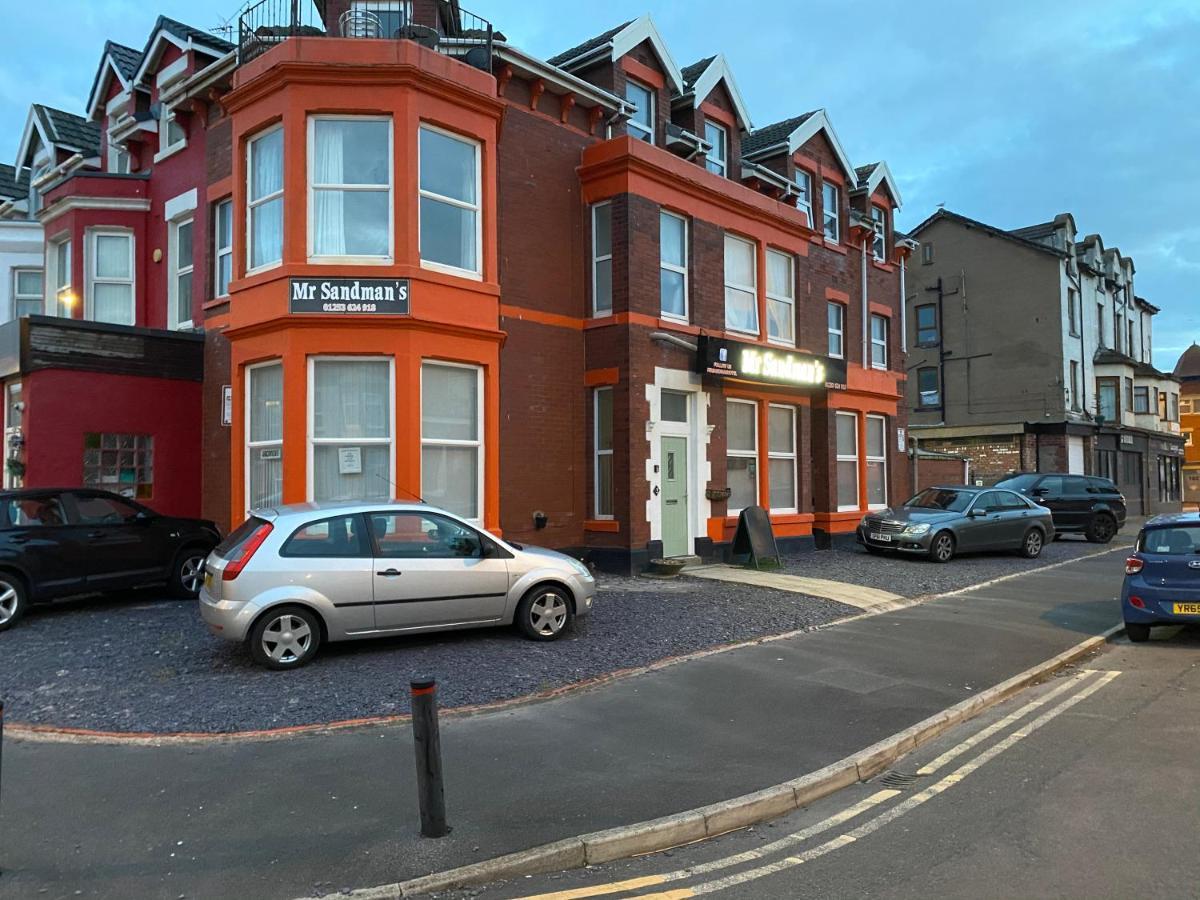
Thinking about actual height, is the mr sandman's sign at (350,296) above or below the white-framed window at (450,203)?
below

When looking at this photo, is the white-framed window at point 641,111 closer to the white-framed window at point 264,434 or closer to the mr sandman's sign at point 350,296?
the mr sandman's sign at point 350,296

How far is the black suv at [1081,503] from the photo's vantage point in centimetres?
2234

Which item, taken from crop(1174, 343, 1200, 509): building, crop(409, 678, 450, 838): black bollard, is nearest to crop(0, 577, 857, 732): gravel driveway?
crop(409, 678, 450, 838): black bollard

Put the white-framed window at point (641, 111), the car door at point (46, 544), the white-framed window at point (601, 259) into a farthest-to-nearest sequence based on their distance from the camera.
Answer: the white-framed window at point (641, 111) → the white-framed window at point (601, 259) → the car door at point (46, 544)

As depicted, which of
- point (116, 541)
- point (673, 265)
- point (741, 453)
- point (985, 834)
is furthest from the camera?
point (741, 453)

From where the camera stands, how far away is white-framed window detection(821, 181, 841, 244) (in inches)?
793

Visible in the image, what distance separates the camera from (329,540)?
7.66 m

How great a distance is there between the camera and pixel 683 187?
1466 cm

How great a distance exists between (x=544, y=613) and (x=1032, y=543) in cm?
1348

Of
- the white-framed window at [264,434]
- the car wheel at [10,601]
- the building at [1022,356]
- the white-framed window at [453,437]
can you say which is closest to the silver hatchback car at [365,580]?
the car wheel at [10,601]

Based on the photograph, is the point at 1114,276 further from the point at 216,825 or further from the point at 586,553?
the point at 216,825

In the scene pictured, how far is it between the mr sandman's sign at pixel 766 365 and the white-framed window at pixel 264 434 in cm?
703

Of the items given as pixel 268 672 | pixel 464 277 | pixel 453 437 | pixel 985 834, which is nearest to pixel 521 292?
pixel 464 277

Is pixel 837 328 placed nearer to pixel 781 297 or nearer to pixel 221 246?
pixel 781 297
